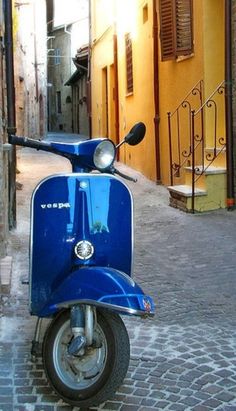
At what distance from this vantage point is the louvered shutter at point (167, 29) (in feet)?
30.9

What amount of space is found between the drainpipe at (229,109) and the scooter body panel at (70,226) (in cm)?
481

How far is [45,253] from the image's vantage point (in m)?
3.29

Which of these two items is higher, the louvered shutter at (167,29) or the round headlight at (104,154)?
the louvered shutter at (167,29)

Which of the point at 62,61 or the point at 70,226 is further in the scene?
the point at 62,61

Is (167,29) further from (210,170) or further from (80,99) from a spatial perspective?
(80,99)

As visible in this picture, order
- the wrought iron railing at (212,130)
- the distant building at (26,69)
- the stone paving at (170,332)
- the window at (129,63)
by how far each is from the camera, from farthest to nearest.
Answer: the window at (129,63) < the distant building at (26,69) < the wrought iron railing at (212,130) < the stone paving at (170,332)

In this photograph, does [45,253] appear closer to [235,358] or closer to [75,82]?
[235,358]

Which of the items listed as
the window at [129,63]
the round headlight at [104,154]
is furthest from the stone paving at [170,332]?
the window at [129,63]

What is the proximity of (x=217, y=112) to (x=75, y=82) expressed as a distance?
26.7m

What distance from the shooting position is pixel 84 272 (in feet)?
9.82

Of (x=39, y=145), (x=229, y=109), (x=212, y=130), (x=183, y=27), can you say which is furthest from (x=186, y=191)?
(x=39, y=145)

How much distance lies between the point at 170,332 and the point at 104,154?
1387 mm

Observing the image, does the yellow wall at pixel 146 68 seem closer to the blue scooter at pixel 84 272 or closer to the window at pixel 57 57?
the blue scooter at pixel 84 272

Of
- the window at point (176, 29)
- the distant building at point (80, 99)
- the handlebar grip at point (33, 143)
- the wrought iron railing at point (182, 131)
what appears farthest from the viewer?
the distant building at point (80, 99)
